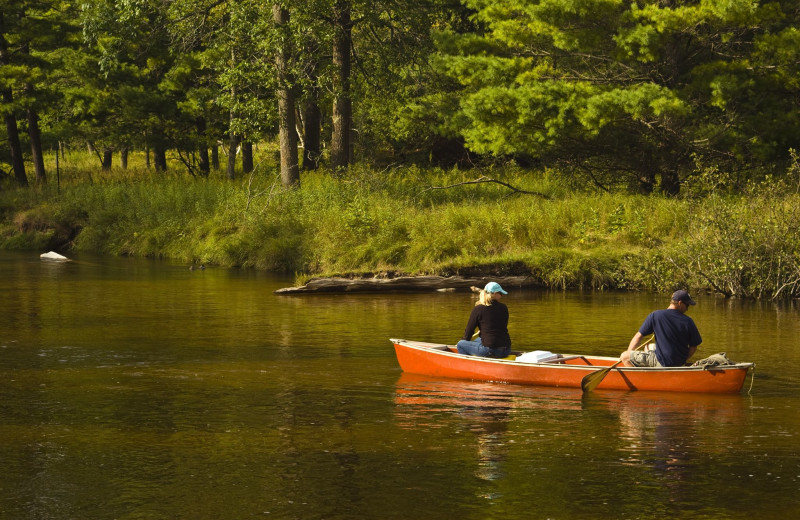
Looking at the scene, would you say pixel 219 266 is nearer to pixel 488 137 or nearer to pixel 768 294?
pixel 488 137

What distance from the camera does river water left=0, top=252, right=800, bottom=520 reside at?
844 cm

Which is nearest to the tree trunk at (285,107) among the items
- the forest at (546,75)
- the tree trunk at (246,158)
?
the forest at (546,75)

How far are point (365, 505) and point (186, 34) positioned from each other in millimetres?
26314

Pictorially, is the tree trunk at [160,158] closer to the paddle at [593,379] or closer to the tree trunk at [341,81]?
the tree trunk at [341,81]

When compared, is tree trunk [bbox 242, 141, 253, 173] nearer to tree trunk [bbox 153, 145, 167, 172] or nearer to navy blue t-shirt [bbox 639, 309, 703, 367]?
tree trunk [bbox 153, 145, 167, 172]

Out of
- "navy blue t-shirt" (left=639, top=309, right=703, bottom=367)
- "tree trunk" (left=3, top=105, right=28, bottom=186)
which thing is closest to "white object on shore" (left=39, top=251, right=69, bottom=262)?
"tree trunk" (left=3, top=105, right=28, bottom=186)

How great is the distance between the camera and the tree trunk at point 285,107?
98.0 ft

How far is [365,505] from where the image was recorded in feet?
27.2

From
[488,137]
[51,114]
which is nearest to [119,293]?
[488,137]

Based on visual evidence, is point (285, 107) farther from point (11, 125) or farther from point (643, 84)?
point (11, 125)

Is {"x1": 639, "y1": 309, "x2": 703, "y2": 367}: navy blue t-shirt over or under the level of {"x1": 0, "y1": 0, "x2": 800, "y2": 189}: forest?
under

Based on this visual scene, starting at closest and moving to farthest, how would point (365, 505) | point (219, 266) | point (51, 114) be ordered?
point (365, 505) → point (219, 266) → point (51, 114)

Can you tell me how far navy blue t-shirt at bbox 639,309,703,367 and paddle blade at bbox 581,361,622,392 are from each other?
2.08ft

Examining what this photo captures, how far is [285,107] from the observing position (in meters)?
30.7
